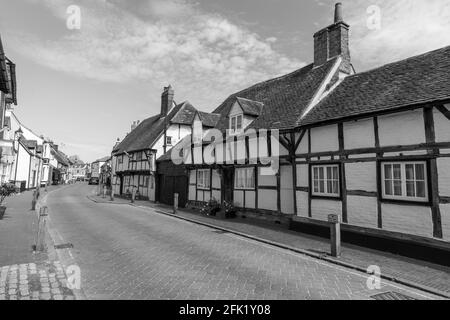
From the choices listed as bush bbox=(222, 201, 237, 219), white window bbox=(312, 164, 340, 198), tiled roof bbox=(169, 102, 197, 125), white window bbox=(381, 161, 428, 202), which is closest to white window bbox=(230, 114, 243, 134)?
bush bbox=(222, 201, 237, 219)

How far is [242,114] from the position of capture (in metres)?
15.6

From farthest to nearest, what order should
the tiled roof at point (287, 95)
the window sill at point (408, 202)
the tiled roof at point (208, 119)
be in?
the tiled roof at point (208, 119)
the tiled roof at point (287, 95)
the window sill at point (408, 202)

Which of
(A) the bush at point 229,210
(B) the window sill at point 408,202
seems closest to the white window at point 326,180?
(B) the window sill at point 408,202

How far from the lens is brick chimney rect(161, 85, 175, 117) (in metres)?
31.2

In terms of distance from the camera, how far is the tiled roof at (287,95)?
1338 cm

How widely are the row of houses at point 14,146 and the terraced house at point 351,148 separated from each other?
11826 millimetres

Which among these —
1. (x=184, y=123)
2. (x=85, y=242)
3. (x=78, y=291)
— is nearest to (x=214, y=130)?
(x=184, y=123)

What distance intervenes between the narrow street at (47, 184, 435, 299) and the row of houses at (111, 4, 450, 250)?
2.98 metres

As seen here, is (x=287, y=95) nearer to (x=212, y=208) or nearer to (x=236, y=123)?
(x=236, y=123)

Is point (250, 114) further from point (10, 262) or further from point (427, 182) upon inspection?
point (10, 262)

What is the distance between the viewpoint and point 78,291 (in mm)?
5461

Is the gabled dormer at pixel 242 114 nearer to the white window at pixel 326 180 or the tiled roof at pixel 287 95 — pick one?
the tiled roof at pixel 287 95

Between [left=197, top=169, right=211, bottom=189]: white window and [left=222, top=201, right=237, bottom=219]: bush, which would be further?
[left=197, top=169, right=211, bottom=189]: white window

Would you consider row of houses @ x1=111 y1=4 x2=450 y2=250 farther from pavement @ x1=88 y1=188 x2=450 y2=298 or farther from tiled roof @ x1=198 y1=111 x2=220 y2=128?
pavement @ x1=88 y1=188 x2=450 y2=298
